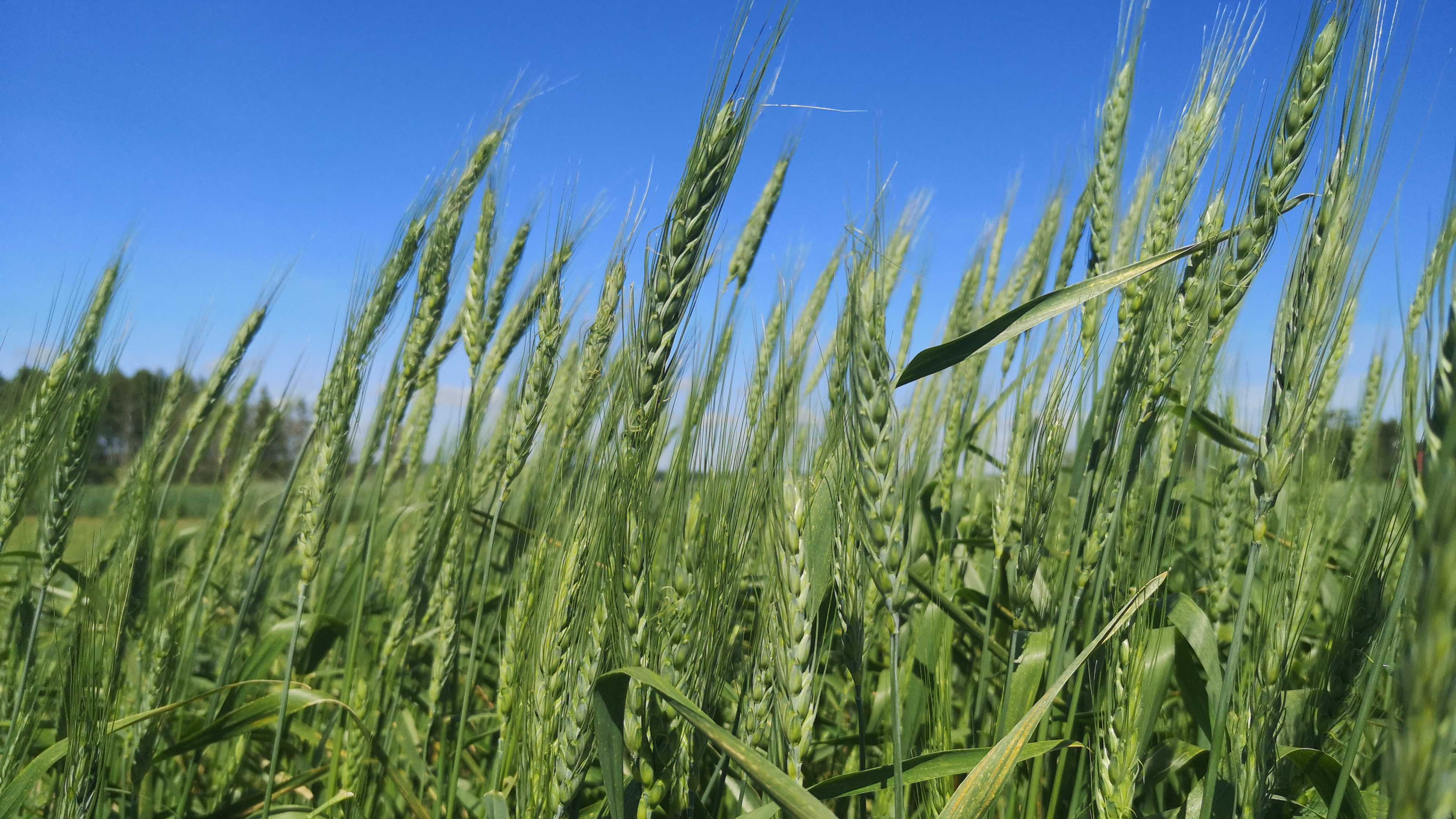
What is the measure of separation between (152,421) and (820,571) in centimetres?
258

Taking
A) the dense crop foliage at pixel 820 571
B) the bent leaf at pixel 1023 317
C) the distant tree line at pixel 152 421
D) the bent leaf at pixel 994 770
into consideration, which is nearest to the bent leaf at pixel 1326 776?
the dense crop foliage at pixel 820 571

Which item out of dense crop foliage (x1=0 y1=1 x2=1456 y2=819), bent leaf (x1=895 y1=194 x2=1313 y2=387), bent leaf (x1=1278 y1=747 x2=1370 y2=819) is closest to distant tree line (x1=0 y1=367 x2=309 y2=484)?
dense crop foliage (x1=0 y1=1 x2=1456 y2=819)

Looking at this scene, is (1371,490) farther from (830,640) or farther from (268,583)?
(268,583)

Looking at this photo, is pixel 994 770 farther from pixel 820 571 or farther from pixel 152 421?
pixel 152 421

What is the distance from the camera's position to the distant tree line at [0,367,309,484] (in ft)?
7.04

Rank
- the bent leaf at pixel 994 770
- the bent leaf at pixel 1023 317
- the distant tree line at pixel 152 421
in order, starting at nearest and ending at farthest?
the bent leaf at pixel 994 770, the bent leaf at pixel 1023 317, the distant tree line at pixel 152 421

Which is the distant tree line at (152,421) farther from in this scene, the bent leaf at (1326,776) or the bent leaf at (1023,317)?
the bent leaf at (1326,776)

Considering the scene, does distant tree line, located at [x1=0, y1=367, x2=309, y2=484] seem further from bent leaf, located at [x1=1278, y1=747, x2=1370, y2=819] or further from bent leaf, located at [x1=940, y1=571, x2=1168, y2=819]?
bent leaf, located at [x1=1278, y1=747, x2=1370, y2=819]

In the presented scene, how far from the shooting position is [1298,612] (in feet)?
4.29

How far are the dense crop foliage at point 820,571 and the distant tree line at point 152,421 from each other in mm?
152

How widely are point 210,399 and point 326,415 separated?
1.19 m

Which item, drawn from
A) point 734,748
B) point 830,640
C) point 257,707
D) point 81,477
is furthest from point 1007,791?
point 81,477

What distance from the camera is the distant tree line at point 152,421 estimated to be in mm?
2146

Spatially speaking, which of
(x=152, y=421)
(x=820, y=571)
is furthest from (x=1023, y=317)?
(x=152, y=421)
